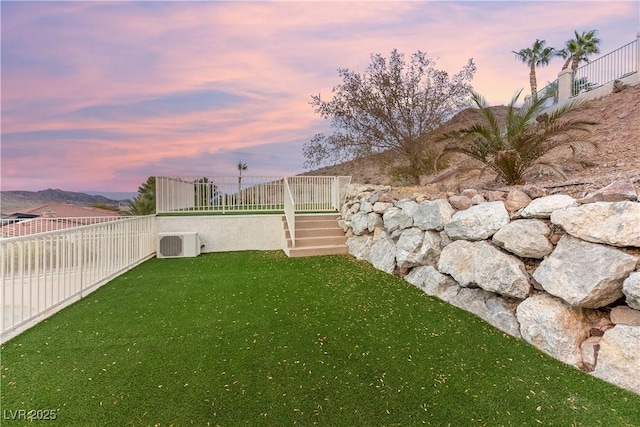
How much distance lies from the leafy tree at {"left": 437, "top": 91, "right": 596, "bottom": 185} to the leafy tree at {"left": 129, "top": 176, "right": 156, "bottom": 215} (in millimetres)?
13060

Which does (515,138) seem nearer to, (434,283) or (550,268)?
(434,283)

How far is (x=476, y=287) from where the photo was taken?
3.76 m

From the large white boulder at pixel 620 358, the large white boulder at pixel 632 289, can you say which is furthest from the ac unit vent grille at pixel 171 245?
the large white boulder at pixel 632 289

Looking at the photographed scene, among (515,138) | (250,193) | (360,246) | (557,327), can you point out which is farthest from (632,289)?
(250,193)

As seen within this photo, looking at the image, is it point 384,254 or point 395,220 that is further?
point 384,254

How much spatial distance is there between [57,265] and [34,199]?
80.3ft

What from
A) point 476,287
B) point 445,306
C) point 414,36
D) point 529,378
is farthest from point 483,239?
point 414,36

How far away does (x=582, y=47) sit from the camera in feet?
56.9

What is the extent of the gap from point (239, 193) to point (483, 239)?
790cm

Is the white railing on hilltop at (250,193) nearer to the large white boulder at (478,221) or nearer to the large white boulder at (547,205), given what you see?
the large white boulder at (478,221)

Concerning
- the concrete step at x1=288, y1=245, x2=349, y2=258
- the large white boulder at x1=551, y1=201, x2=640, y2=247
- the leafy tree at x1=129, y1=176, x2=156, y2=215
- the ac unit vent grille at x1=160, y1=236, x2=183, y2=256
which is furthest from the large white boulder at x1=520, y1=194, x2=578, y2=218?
the leafy tree at x1=129, y1=176, x2=156, y2=215

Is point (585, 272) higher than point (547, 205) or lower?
lower

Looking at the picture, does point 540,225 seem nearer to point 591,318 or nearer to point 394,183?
point 591,318

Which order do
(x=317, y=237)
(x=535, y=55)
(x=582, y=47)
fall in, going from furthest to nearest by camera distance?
1. (x=535, y=55)
2. (x=582, y=47)
3. (x=317, y=237)
